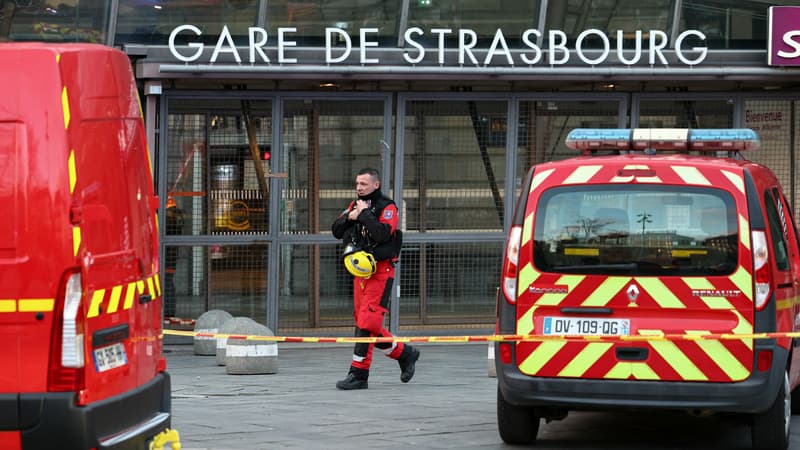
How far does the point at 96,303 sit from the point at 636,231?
338cm

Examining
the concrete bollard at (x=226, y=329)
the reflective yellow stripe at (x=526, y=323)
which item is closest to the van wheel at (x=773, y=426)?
the reflective yellow stripe at (x=526, y=323)

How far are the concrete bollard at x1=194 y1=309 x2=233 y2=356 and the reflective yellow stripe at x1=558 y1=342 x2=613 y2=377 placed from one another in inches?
271

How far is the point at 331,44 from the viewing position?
50.7 ft

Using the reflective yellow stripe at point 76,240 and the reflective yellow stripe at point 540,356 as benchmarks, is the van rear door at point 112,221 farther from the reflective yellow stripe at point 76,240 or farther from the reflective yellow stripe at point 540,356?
the reflective yellow stripe at point 540,356

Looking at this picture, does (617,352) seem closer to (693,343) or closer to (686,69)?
(693,343)

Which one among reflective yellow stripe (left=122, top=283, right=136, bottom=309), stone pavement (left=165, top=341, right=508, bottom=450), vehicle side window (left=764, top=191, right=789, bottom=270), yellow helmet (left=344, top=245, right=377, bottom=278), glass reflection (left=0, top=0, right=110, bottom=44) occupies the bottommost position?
stone pavement (left=165, top=341, right=508, bottom=450)

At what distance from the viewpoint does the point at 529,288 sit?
8.55 m

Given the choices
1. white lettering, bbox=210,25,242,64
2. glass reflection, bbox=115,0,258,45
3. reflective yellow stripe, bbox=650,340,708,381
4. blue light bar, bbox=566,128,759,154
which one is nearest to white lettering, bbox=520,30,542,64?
glass reflection, bbox=115,0,258,45

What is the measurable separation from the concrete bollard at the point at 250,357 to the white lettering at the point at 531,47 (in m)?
4.52

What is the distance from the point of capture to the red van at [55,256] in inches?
250

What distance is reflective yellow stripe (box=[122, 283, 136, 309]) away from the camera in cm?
697

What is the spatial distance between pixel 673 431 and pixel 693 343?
158cm

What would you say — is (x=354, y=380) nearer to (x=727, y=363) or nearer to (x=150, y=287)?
(x=727, y=363)

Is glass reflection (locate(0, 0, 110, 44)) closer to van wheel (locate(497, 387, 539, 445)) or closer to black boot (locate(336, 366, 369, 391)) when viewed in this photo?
black boot (locate(336, 366, 369, 391))
